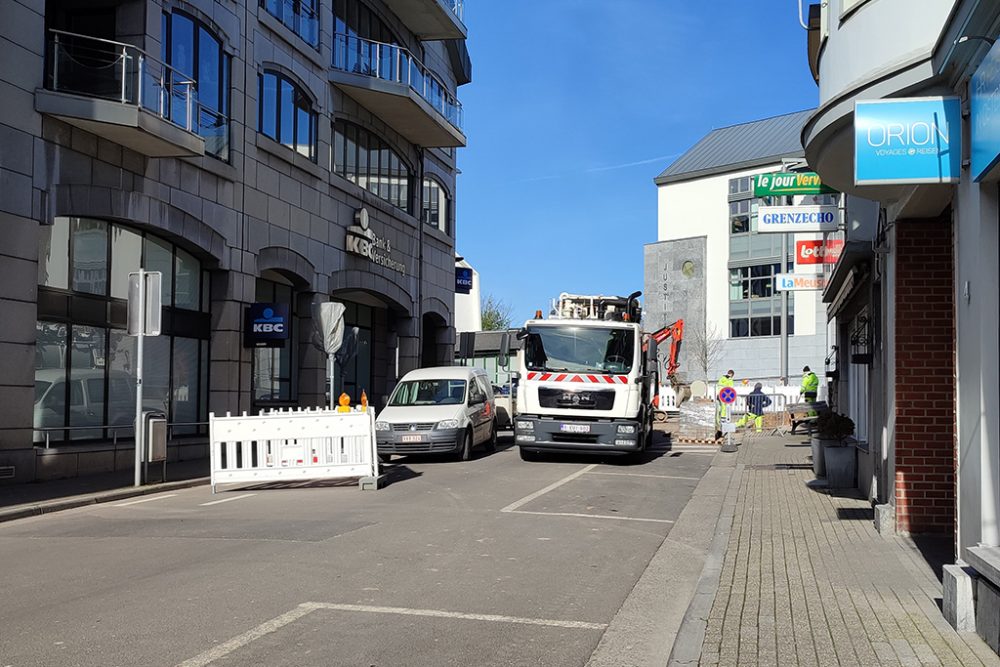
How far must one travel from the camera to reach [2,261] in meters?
14.9

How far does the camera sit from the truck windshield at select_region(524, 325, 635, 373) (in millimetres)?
19281

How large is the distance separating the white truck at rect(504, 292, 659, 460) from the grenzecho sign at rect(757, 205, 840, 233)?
4.67 m

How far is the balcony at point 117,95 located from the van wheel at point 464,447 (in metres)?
7.24

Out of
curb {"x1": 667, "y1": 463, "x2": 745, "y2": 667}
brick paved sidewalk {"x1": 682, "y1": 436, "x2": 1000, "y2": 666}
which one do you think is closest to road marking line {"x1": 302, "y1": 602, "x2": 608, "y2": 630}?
curb {"x1": 667, "y1": 463, "x2": 745, "y2": 667}

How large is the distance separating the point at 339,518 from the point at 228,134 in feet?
41.7

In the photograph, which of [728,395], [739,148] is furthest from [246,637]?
[739,148]

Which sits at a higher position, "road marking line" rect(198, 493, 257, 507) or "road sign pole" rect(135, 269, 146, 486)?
"road sign pole" rect(135, 269, 146, 486)

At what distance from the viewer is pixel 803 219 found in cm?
1538

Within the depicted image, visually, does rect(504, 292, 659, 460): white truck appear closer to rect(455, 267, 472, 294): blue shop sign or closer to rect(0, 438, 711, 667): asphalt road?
rect(0, 438, 711, 667): asphalt road

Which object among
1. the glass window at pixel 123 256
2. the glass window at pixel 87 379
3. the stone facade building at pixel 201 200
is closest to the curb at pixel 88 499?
the stone facade building at pixel 201 200

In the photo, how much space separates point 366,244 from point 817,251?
47.2ft

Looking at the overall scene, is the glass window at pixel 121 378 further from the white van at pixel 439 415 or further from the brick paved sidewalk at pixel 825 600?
the brick paved sidewalk at pixel 825 600

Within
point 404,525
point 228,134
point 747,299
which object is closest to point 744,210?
point 747,299

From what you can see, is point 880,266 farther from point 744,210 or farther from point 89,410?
point 744,210
